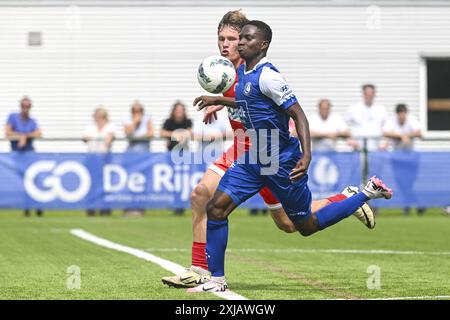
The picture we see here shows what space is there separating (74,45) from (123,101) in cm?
170

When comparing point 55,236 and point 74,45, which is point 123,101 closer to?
point 74,45

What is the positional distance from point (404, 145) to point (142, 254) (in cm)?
1032

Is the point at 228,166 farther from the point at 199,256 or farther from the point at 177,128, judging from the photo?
the point at 177,128

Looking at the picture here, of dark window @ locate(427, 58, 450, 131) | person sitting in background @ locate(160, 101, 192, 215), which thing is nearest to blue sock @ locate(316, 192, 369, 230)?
person sitting in background @ locate(160, 101, 192, 215)

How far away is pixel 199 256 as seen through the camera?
10219 mm

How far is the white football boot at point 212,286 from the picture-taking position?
958cm

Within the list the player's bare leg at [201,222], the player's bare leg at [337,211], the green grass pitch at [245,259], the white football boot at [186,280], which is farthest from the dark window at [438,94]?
the white football boot at [186,280]

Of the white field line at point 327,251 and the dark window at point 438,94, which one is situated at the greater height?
the dark window at point 438,94

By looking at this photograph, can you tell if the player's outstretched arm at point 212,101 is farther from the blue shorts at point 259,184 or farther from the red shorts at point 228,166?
the red shorts at point 228,166

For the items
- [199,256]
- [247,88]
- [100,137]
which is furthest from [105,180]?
[247,88]

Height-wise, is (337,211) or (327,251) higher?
(337,211)

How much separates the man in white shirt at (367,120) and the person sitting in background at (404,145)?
0.22 metres

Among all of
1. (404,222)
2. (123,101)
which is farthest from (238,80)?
(123,101)
